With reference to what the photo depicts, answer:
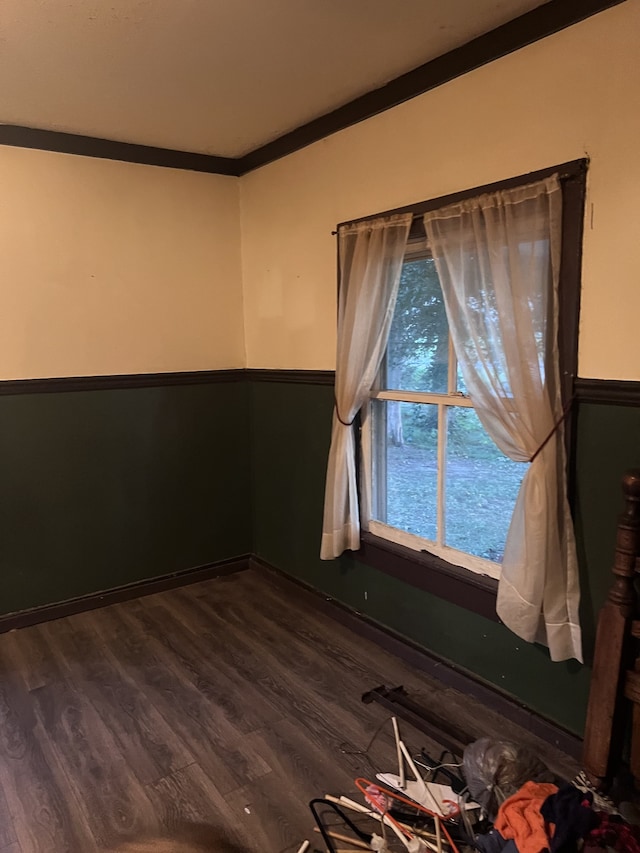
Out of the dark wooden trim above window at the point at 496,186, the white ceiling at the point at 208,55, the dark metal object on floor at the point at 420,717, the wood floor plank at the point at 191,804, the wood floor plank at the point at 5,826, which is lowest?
the wood floor plank at the point at 5,826

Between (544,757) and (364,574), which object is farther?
(364,574)

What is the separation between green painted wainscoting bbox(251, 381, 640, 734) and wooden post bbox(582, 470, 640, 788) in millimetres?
168

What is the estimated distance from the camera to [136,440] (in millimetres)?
3484

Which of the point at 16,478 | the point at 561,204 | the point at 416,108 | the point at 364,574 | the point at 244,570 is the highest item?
the point at 416,108

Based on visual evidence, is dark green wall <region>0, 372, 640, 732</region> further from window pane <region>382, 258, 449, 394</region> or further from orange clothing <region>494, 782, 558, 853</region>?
orange clothing <region>494, 782, 558, 853</region>

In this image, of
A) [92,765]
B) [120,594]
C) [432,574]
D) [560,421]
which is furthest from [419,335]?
[120,594]

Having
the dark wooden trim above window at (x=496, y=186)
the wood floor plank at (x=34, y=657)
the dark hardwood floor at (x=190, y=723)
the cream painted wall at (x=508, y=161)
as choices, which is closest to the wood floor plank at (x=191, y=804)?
the dark hardwood floor at (x=190, y=723)

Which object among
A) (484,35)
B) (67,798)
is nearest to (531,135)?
(484,35)

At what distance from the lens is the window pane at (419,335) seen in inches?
102

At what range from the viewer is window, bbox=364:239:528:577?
8.14 ft

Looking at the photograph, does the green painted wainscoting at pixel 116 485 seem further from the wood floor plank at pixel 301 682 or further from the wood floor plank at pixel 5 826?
the wood floor plank at pixel 5 826

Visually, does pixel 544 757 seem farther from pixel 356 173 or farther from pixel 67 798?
pixel 356 173

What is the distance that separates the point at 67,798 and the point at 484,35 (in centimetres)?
295

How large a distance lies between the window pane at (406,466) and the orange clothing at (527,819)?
3.70ft
